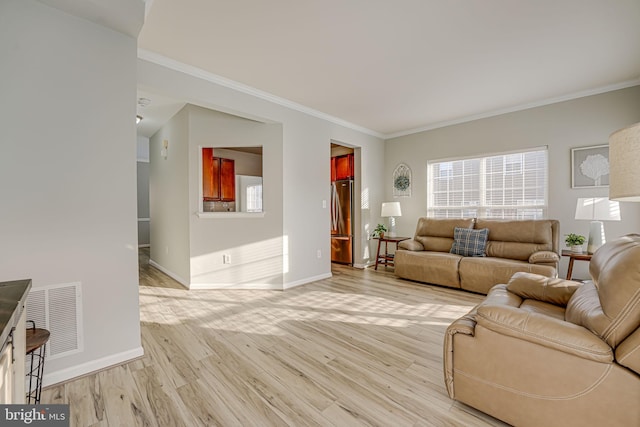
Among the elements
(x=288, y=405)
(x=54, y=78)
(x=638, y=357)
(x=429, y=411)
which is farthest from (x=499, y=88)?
(x=54, y=78)

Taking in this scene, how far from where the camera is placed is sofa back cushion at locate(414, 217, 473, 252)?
449 centimetres

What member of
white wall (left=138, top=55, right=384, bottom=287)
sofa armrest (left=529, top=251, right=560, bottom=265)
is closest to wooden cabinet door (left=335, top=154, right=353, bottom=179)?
white wall (left=138, top=55, right=384, bottom=287)

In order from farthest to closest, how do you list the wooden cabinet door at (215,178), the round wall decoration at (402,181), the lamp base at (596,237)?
1. the round wall decoration at (402,181)
2. the wooden cabinet door at (215,178)
3. the lamp base at (596,237)

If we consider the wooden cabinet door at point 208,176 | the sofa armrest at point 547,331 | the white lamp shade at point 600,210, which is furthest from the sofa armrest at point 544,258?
the wooden cabinet door at point 208,176

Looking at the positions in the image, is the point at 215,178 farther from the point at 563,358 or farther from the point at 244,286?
the point at 563,358

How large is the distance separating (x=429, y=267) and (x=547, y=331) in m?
2.87

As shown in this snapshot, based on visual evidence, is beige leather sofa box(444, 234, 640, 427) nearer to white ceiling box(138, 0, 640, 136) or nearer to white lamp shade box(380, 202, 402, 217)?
white ceiling box(138, 0, 640, 136)

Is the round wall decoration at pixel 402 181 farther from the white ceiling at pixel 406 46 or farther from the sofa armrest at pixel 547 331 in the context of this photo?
the sofa armrest at pixel 547 331

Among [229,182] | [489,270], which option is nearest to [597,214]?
[489,270]

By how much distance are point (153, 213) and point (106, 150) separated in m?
3.82

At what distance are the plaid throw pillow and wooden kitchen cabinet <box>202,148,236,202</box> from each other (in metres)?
3.63

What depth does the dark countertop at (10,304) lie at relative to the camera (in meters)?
0.81

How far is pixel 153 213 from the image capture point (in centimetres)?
538

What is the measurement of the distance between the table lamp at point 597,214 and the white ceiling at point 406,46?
4.84 ft
